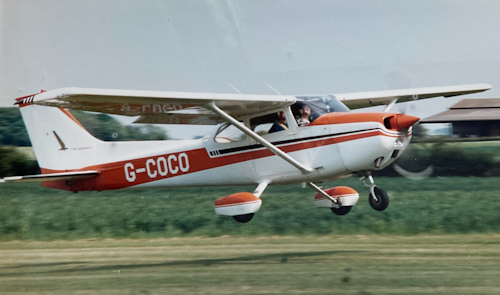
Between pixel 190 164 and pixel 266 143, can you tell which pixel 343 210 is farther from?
pixel 190 164

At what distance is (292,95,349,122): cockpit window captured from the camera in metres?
7.62

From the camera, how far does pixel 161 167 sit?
8672 millimetres

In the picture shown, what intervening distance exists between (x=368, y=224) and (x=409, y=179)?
1442 mm

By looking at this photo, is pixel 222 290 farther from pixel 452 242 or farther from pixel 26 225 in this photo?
pixel 26 225

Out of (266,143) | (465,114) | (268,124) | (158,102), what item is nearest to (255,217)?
(268,124)

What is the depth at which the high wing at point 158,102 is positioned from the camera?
6.24 m

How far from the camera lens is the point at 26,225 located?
12.7 metres

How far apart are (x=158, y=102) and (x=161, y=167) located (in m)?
1.93

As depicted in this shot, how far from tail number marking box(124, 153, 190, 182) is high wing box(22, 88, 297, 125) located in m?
0.64

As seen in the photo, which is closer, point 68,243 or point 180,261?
point 180,261

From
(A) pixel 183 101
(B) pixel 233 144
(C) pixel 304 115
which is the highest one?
(A) pixel 183 101

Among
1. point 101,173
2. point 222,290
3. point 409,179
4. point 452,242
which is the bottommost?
point 452,242

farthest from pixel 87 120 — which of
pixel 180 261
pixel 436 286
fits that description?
pixel 436 286

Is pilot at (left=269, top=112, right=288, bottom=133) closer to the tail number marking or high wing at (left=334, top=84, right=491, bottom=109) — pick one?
high wing at (left=334, top=84, right=491, bottom=109)
